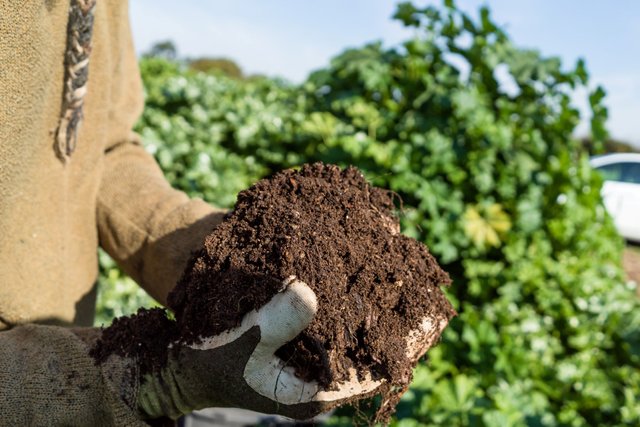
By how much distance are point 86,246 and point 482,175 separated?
11.8 ft

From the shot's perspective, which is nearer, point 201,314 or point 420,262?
point 201,314

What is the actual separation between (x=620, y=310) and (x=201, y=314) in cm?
456

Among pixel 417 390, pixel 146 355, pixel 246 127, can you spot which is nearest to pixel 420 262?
pixel 146 355

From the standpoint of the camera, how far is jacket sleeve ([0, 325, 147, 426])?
115 centimetres

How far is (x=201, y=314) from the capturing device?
119 cm

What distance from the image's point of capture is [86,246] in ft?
5.45

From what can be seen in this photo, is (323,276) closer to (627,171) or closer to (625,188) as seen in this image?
(627,171)

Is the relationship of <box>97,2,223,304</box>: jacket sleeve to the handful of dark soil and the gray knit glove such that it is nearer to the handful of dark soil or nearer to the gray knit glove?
the handful of dark soil

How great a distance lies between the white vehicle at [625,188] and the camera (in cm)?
1210

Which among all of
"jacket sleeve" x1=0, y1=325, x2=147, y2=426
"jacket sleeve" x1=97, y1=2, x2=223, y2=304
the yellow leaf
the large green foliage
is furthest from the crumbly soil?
the yellow leaf

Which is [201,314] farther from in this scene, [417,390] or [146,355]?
[417,390]

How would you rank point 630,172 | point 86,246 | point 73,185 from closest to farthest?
point 73,185
point 86,246
point 630,172

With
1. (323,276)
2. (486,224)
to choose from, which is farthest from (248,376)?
(486,224)

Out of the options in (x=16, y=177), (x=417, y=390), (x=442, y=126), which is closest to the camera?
(x=16, y=177)
